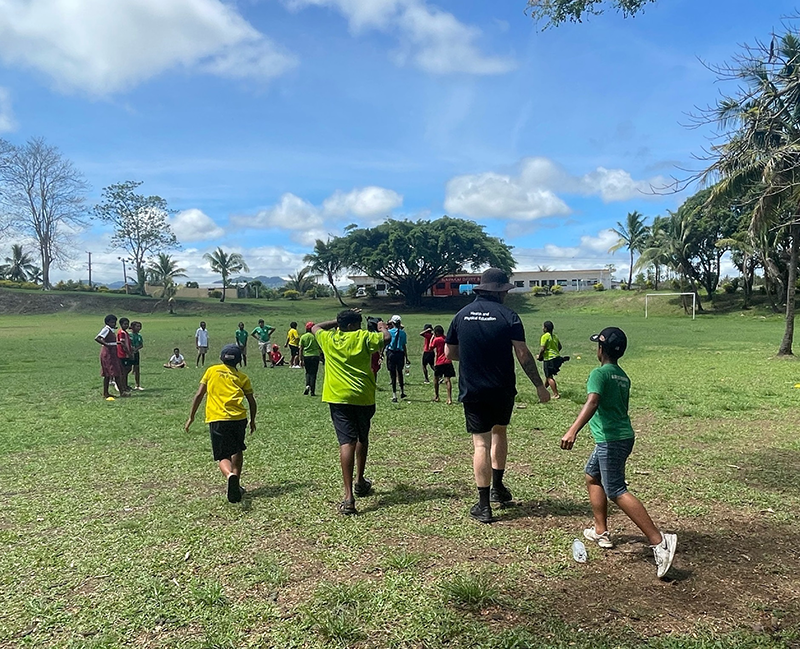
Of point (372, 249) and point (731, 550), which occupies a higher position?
point (372, 249)

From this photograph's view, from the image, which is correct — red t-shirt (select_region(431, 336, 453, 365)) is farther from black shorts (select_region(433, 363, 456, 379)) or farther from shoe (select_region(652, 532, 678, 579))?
shoe (select_region(652, 532, 678, 579))

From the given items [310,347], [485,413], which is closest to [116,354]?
[310,347]

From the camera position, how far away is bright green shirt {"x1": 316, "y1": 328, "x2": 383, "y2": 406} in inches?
202

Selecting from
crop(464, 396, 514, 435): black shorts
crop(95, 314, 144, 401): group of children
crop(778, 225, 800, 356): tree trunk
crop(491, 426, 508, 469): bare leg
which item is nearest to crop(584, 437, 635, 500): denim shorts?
crop(464, 396, 514, 435): black shorts

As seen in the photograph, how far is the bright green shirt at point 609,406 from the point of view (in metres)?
3.99

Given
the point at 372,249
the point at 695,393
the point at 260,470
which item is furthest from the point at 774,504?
the point at 372,249

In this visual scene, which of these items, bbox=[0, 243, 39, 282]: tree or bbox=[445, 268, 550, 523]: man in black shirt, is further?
bbox=[0, 243, 39, 282]: tree

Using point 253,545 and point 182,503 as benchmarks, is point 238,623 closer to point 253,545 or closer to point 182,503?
point 253,545

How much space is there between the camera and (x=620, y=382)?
4043 millimetres

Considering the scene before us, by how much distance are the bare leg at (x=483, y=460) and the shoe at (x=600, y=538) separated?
81cm

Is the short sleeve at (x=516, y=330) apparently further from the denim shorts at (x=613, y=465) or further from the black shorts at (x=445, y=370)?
the black shorts at (x=445, y=370)

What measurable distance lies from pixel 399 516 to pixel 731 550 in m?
2.43

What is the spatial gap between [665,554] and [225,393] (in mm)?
3872

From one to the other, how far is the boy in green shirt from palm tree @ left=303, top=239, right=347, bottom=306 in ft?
188
